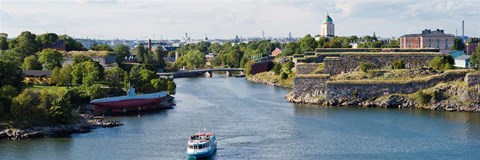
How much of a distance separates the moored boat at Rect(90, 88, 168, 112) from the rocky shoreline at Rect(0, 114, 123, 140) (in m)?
4.25

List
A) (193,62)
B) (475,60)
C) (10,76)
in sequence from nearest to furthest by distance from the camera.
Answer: (10,76) → (475,60) → (193,62)

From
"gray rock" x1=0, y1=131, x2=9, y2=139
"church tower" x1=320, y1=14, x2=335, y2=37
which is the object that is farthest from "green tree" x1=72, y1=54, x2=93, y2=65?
"church tower" x1=320, y1=14, x2=335, y2=37

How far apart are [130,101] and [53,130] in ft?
28.9

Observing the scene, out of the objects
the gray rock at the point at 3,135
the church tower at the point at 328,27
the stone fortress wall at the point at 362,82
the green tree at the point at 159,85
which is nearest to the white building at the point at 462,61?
the stone fortress wall at the point at 362,82

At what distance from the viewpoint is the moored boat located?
3731 cm

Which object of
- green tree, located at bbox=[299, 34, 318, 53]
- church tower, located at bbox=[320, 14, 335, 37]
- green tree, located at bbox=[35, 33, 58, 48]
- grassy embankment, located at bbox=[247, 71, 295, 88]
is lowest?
grassy embankment, located at bbox=[247, 71, 295, 88]

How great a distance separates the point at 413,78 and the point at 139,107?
15180mm

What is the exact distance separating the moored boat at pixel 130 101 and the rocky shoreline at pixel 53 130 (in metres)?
4.25

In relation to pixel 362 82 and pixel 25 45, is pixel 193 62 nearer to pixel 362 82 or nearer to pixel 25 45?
pixel 25 45

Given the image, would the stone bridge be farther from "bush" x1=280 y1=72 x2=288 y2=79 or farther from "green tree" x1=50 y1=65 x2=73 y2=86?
"green tree" x1=50 y1=65 x2=73 y2=86

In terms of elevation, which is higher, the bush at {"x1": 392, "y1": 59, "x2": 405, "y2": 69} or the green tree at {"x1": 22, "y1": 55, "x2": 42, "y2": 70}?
the green tree at {"x1": 22, "y1": 55, "x2": 42, "y2": 70}

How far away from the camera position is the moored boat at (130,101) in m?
37.3

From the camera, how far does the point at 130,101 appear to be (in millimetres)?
38625

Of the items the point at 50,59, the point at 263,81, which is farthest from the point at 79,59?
the point at 263,81
